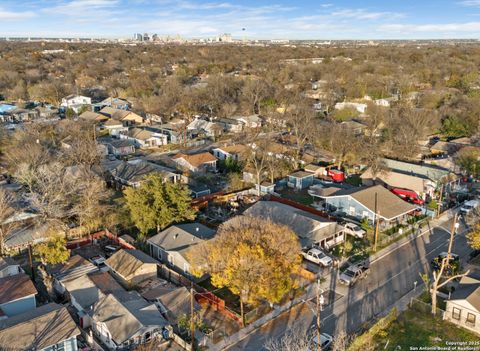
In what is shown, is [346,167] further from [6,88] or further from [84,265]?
→ [6,88]

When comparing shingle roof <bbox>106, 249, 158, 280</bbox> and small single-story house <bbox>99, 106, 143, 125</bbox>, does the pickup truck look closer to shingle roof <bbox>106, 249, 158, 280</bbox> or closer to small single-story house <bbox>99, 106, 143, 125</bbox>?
shingle roof <bbox>106, 249, 158, 280</bbox>

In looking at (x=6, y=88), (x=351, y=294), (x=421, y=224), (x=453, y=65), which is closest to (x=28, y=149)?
(x=351, y=294)

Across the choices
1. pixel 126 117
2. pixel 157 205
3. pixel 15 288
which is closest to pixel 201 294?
pixel 157 205

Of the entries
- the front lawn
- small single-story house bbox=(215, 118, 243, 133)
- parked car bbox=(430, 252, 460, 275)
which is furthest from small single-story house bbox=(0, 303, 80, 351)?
small single-story house bbox=(215, 118, 243, 133)

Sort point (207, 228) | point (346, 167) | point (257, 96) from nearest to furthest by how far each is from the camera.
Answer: point (207, 228) → point (346, 167) → point (257, 96)

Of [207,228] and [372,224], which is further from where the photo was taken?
[372,224]

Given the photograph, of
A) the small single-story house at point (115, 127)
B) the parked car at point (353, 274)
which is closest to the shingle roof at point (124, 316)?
the parked car at point (353, 274)
